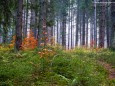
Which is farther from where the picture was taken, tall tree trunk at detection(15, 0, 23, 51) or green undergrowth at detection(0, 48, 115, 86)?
tall tree trunk at detection(15, 0, 23, 51)

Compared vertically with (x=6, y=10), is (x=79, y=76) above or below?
below

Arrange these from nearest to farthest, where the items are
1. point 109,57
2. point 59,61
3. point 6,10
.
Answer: point 59,61, point 6,10, point 109,57

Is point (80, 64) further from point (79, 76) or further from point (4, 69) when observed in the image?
point (4, 69)

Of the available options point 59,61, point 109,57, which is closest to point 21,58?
point 59,61

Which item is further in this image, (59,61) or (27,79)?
(59,61)

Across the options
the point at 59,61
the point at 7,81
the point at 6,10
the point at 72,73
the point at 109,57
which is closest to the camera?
the point at 7,81

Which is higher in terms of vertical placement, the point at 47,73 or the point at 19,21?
the point at 19,21

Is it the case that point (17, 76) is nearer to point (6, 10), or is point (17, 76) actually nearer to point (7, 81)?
point (7, 81)

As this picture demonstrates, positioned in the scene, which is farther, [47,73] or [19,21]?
[19,21]

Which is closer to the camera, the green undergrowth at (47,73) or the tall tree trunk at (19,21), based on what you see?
the green undergrowth at (47,73)

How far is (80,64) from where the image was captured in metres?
9.38

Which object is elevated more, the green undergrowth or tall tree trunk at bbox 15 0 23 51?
tall tree trunk at bbox 15 0 23 51

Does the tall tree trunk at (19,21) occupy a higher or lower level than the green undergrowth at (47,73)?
higher

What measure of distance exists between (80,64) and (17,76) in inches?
104
